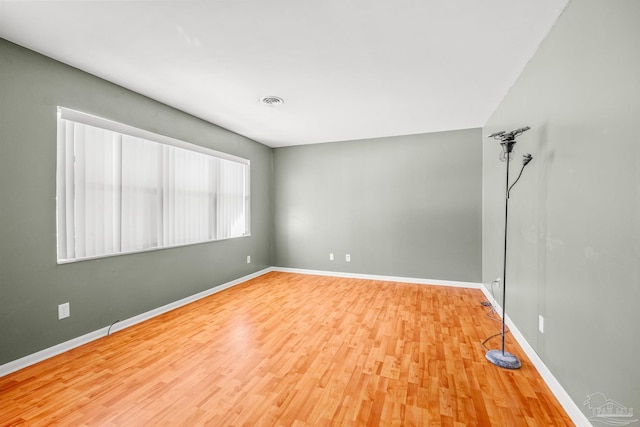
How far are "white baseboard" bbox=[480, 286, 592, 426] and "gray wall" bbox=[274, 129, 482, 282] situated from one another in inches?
71.6

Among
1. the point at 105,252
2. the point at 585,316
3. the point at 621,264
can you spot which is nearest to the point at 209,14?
the point at 105,252

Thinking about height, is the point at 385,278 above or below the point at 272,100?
below

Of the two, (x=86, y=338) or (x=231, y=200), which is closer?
(x=86, y=338)

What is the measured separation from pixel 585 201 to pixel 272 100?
2958 millimetres

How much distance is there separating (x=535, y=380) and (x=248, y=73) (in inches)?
137

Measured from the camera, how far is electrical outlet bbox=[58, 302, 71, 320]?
239 centimetres

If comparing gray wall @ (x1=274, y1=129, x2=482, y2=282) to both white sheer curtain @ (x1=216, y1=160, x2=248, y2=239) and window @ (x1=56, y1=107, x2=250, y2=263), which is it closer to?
white sheer curtain @ (x1=216, y1=160, x2=248, y2=239)

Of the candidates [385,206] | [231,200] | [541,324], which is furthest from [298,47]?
[385,206]

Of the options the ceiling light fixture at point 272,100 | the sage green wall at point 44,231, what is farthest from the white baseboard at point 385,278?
the ceiling light fixture at point 272,100

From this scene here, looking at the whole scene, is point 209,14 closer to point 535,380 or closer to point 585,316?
point 585,316

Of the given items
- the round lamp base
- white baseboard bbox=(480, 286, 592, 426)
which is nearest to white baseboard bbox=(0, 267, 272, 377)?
the round lamp base

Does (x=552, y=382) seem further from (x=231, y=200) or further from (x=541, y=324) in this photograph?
(x=231, y=200)

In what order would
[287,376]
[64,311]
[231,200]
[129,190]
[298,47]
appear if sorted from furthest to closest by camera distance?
1. [231,200]
2. [129,190]
3. [64,311]
4. [298,47]
5. [287,376]

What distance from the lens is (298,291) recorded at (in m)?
4.20
